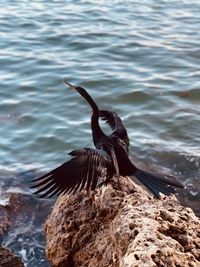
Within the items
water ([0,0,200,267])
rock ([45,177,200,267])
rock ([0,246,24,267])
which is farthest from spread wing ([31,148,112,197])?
water ([0,0,200,267])

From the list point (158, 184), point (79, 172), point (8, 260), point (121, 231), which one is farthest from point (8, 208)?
point (121, 231)

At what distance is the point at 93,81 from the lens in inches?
369

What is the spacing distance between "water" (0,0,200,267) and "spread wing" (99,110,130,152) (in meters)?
1.34

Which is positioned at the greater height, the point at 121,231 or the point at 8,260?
the point at 121,231

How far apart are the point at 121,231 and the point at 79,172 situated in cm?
98

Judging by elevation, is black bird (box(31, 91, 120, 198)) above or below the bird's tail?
above

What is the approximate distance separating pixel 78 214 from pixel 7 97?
5090 millimetres

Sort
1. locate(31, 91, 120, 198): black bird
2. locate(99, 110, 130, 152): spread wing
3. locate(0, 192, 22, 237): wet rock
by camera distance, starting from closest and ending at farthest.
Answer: locate(31, 91, 120, 198): black bird < locate(99, 110, 130, 152): spread wing < locate(0, 192, 22, 237): wet rock

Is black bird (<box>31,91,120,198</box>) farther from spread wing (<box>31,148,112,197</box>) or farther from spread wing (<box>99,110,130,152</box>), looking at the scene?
spread wing (<box>99,110,130,152</box>)

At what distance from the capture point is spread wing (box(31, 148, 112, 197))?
4.00 meters

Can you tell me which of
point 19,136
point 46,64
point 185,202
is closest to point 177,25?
point 46,64

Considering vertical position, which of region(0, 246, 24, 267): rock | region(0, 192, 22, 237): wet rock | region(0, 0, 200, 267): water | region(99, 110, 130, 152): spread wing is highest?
region(99, 110, 130, 152): spread wing

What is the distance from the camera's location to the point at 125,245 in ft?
10.2

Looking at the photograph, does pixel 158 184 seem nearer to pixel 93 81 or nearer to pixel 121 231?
pixel 121 231
